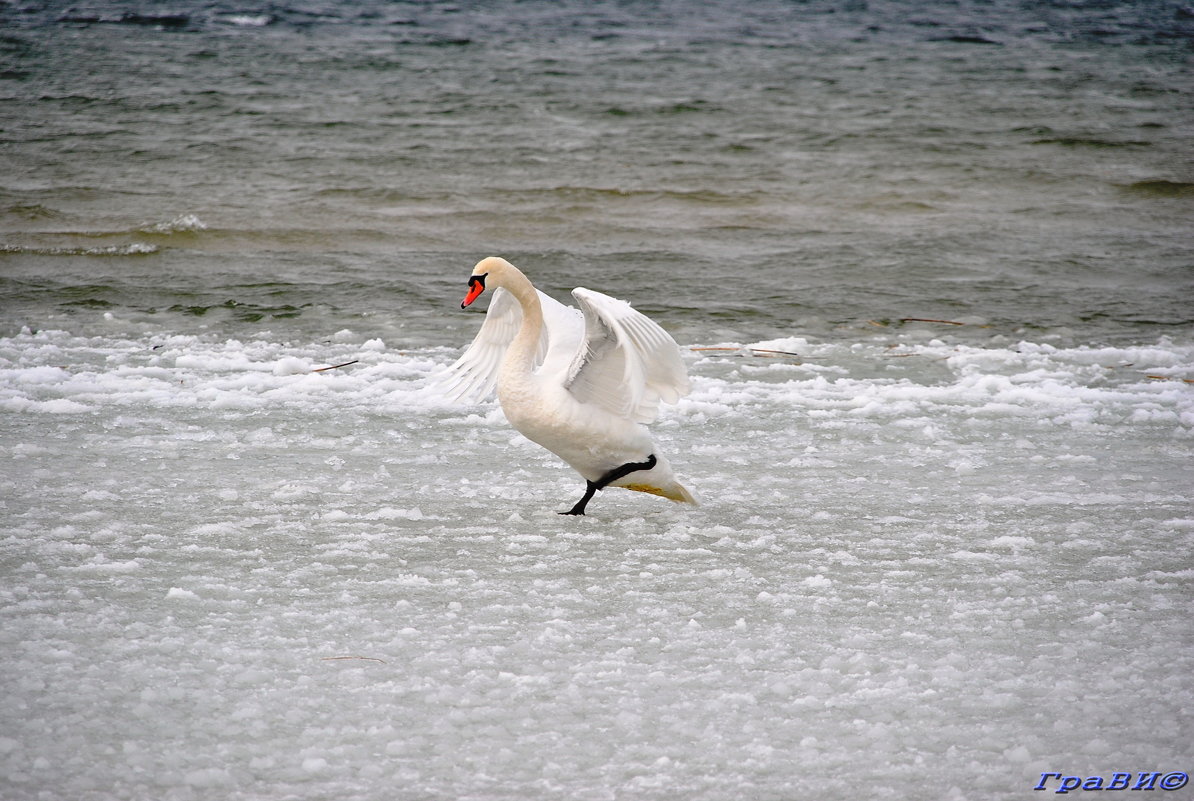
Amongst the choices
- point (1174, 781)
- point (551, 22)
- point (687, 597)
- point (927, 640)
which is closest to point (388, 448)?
point (687, 597)

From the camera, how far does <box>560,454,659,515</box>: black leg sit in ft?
14.7

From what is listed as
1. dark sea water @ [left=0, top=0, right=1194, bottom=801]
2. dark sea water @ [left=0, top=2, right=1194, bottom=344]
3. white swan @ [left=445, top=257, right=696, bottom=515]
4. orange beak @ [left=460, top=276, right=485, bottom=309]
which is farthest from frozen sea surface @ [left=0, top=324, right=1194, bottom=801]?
dark sea water @ [left=0, top=2, right=1194, bottom=344]

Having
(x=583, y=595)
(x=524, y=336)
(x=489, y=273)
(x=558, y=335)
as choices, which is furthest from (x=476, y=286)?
(x=583, y=595)

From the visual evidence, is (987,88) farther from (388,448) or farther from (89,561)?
(89,561)

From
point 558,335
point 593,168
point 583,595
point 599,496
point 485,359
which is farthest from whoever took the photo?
point 593,168

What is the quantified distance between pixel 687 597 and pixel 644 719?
0.79 metres

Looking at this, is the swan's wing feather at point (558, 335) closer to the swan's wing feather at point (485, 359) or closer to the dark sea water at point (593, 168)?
the swan's wing feather at point (485, 359)

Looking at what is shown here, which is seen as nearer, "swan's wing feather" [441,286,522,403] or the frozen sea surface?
the frozen sea surface

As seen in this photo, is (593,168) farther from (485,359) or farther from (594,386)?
(594,386)

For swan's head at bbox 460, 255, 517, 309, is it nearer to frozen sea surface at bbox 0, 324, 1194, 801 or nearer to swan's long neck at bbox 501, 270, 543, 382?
swan's long neck at bbox 501, 270, 543, 382

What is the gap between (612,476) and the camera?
449cm

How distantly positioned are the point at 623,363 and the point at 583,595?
0.94m

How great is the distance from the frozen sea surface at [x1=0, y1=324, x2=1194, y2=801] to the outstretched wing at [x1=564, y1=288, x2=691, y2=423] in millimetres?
463

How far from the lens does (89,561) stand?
386 cm
